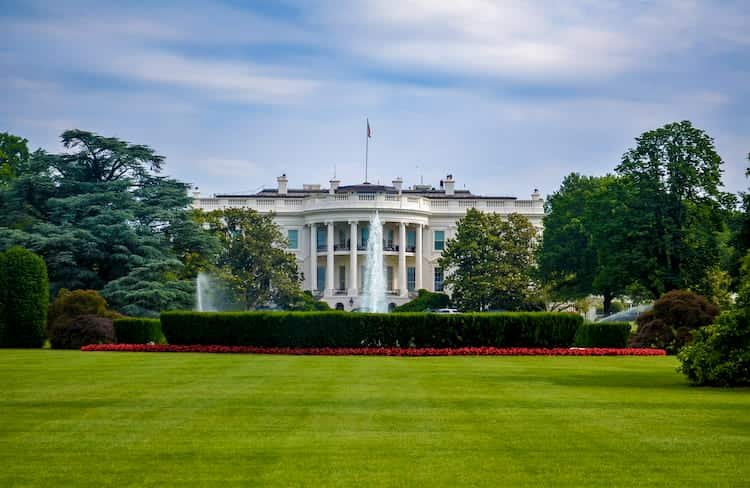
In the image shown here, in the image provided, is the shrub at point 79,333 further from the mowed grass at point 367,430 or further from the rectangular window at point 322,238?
the rectangular window at point 322,238

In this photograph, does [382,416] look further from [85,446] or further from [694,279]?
[694,279]

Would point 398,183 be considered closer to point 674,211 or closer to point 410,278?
point 410,278

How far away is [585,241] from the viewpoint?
63.7 m

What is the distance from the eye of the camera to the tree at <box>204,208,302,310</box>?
70.1m

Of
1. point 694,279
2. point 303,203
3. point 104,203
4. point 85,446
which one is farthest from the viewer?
point 303,203

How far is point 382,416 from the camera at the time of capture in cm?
1374

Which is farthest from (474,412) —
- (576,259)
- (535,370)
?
(576,259)

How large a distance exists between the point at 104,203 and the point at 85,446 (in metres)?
37.1

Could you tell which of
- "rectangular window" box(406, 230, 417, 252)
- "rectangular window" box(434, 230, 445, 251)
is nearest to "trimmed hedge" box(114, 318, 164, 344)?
"rectangular window" box(406, 230, 417, 252)

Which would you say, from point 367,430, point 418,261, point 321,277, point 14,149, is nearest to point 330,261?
point 321,277

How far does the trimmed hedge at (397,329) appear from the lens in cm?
3275

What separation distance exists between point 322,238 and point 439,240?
10742mm

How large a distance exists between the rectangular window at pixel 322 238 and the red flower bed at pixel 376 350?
58.9 meters

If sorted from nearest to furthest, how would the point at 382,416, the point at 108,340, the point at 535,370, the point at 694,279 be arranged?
the point at 382,416 → the point at 535,370 → the point at 108,340 → the point at 694,279
